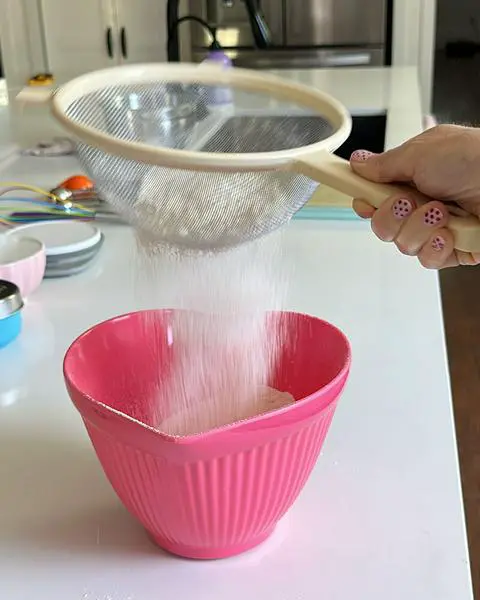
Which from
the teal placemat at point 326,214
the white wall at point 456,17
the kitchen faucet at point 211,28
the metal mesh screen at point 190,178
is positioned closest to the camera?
the metal mesh screen at point 190,178

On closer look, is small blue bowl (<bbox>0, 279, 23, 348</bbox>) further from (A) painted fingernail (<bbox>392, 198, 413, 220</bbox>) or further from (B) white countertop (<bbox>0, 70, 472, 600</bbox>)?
(A) painted fingernail (<bbox>392, 198, 413, 220</bbox>)

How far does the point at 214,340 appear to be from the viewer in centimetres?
67

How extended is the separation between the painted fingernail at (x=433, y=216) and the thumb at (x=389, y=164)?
4 cm

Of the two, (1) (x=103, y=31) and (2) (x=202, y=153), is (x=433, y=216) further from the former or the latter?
(1) (x=103, y=31)

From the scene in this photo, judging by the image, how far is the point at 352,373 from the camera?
827 millimetres

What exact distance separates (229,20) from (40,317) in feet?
8.75

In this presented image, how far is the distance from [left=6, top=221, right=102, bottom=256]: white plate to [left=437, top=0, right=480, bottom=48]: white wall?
348 cm

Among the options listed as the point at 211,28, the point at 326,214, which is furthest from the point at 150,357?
the point at 211,28

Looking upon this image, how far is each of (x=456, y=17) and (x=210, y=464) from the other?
4042mm

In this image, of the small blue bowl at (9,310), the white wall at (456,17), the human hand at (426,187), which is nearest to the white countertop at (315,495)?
the small blue bowl at (9,310)

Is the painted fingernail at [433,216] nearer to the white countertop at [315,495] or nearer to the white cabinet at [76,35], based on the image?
the white countertop at [315,495]

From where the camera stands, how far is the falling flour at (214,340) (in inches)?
26.2

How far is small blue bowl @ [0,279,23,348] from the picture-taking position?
2.84 feet

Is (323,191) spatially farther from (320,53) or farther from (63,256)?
(320,53)
